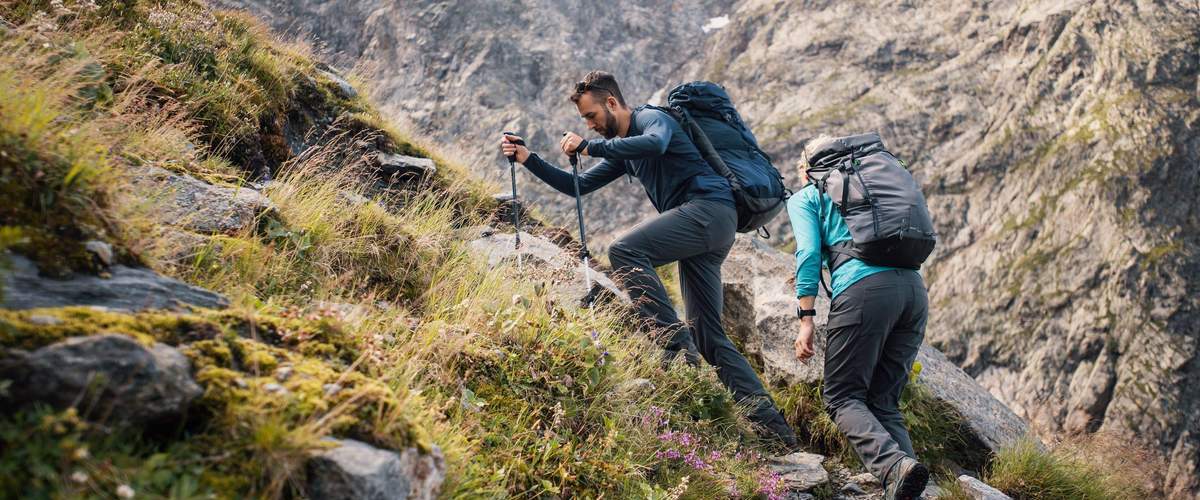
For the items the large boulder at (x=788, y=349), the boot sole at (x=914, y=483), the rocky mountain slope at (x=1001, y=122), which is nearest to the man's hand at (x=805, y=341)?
the boot sole at (x=914, y=483)

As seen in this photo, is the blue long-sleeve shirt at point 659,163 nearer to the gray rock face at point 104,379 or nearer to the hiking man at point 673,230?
the hiking man at point 673,230

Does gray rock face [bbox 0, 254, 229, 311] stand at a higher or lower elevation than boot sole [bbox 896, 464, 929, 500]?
higher

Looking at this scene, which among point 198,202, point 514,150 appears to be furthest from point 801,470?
point 198,202

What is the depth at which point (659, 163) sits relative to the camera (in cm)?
598

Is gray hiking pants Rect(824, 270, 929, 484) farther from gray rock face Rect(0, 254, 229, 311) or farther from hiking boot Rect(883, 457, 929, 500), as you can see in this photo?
gray rock face Rect(0, 254, 229, 311)

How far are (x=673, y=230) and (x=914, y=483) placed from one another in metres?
2.49

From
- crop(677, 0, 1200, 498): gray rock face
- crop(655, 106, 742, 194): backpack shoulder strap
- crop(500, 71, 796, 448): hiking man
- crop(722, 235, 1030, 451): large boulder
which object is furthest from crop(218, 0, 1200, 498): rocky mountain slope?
crop(655, 106, 742, 194): backpack shoulder strap

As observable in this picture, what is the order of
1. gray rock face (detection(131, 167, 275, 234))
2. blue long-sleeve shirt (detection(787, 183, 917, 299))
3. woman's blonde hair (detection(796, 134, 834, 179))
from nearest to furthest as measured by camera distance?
gray rock face (detection(131, 167, 275, 234)) → blue long-sleeve shirt (detection(787, 183, 917, 299)) → woman's blonde hair (detection(796, 134, 834, 179))

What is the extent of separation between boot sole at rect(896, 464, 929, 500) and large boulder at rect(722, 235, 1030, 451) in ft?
8.24

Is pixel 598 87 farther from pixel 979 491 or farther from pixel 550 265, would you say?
pixel 979 491

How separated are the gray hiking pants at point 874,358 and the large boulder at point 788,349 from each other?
71.7 inches

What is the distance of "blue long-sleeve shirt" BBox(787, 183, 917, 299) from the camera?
4965 millimetres


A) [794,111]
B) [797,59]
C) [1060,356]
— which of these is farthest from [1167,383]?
[797,59]

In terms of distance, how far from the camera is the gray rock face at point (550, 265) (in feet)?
19.4
